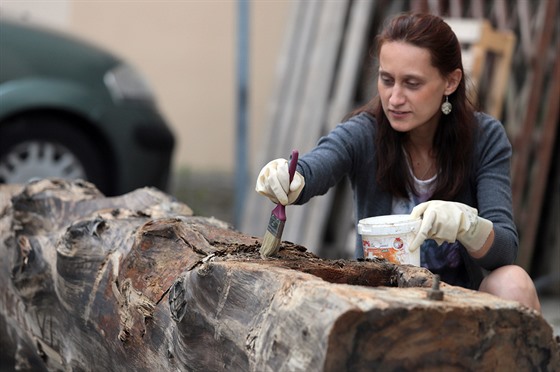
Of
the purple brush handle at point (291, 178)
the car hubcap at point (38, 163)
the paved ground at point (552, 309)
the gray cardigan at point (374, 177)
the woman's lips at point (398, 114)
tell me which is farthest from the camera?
the car hubcap at point (38, 163)

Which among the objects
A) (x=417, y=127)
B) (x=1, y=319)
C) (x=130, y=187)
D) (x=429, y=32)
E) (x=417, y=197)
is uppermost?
(x=429, y=32)

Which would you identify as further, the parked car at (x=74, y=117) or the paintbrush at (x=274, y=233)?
the parked car at (x=74, y=117)

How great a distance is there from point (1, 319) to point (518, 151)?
113 inches

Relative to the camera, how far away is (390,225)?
282 cm

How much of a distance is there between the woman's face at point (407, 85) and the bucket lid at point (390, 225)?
338 mm

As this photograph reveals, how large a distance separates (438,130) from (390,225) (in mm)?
501

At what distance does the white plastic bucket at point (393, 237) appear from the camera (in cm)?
279

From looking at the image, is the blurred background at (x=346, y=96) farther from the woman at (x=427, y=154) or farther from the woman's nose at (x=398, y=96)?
the woman's nose at (x=398, y=96)

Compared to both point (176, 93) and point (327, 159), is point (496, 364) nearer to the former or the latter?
point (327, 159)

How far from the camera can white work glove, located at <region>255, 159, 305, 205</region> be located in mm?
2750

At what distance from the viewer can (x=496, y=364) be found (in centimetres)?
220

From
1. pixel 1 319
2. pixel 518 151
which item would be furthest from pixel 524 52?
pixel 1 319

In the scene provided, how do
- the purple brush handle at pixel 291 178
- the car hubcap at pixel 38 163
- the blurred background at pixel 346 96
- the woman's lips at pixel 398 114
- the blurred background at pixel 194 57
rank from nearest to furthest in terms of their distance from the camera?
1. the purple brush handle at pixel 291 178
2. the woman's lips at pixel 398 114
3. the car hubcap at pixel 38 163
4. the blurred background at pixel 346 96
5. the blurred background at pixel 194 57

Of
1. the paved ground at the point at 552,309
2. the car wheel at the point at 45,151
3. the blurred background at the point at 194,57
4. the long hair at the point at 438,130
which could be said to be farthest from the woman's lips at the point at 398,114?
the blurred background at the point at 194,57
